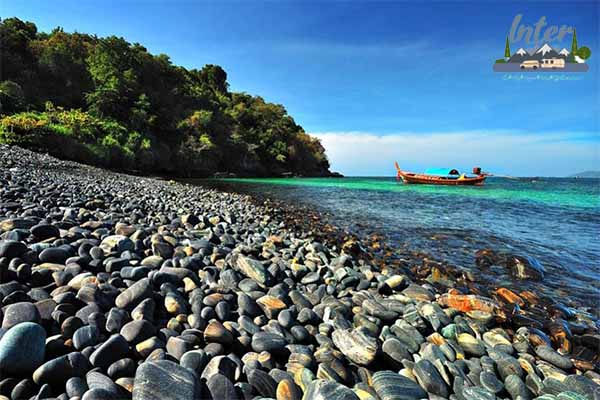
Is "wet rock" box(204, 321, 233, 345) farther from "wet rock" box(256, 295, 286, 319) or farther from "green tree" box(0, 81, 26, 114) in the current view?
"green tree" box(0, 81, 26, 114)

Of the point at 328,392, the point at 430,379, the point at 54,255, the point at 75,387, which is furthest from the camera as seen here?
the point at 54,255

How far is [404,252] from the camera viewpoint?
5.80 metres

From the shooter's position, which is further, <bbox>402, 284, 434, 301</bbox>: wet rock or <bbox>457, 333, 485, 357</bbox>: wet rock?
<bbox>402, 284, 434, 301</bbox>: wet rock

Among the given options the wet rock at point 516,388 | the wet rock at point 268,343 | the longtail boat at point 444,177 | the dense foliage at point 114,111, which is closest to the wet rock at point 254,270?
the wet rock at point 268,343

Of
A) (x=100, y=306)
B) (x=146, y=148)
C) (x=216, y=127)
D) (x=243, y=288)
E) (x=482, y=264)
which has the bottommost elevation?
(x=482, y=264)

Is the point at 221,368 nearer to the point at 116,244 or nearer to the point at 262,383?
the point at 262,383

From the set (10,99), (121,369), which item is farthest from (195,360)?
(10,99)

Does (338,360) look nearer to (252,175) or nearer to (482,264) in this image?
(482,264)

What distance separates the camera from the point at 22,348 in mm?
1424

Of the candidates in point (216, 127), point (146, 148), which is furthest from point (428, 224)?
point (216, 127)

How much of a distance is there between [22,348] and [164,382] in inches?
28.8

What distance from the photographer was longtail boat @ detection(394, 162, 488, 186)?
34372 millimetres

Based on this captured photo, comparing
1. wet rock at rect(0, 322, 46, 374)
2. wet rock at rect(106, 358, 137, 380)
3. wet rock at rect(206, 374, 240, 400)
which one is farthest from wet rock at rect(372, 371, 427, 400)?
wet rock at rect(0, 322, 46, 374)

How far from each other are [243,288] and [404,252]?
13.1 feet
